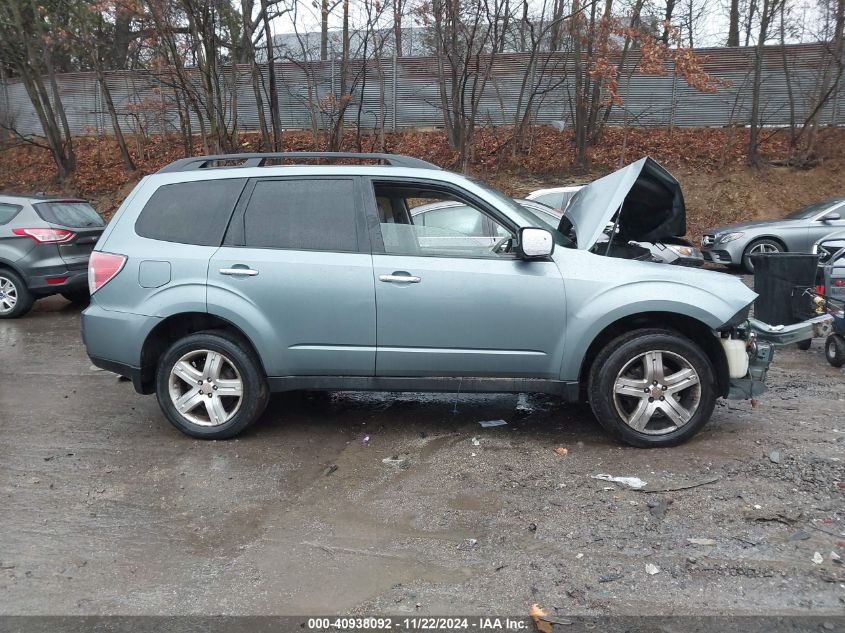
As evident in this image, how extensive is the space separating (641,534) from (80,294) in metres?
10.1

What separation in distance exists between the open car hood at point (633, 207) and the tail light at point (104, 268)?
10.8 ft

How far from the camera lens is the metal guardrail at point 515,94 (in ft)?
61.2

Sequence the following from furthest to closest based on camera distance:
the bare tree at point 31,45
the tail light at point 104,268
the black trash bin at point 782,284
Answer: the bare tree at point 31,45 → the black trash bin at point 782,284 → the tail light at point 104,268

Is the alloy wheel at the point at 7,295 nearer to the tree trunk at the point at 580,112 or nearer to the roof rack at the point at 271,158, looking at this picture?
the roof rack at the point at 271,158

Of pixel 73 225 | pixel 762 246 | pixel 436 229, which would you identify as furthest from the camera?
pixel 762 246

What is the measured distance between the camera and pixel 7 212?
402 inches

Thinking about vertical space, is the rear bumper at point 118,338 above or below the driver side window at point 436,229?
below

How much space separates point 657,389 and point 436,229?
186 centimetres

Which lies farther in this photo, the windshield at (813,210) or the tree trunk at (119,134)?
the tree trunk at (119,134)

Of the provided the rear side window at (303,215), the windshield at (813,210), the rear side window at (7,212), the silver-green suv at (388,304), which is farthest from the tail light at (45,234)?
the windshield at (813,210)

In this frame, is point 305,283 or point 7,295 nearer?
point 305,283

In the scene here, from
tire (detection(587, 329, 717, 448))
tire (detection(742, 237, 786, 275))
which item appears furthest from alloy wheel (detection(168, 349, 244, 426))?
tire (detection(742, 237, 786, 275))

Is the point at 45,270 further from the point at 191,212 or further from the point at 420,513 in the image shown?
the point at 420,513

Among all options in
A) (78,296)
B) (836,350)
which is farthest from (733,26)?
(78,296)
